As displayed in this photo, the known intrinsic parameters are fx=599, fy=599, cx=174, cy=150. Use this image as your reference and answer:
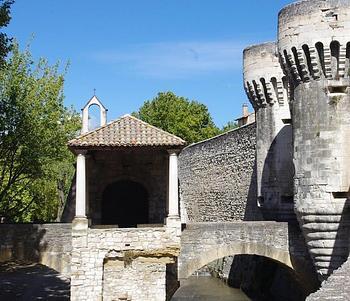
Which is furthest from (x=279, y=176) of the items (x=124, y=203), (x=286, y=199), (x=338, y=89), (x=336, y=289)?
(x=336, y=289)

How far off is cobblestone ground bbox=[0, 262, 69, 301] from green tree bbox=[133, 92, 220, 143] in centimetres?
2041

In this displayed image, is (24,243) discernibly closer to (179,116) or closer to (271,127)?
(271,127)

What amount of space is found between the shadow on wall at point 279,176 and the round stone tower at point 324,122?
4.48 meters

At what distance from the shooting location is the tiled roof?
55.4 ft

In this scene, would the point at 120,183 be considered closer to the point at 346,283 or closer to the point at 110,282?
the point at 110,282

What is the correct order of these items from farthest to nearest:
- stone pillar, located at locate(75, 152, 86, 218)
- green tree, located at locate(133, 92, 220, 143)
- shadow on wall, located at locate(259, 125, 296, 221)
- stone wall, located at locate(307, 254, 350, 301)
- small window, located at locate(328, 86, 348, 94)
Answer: green tree, located at locate(133, 92, 220, 143) → shadow on wall, located at locate(259, 125, 296, 221) → stone pillar, located at locate(75, 152, 86, 218) → small window, located at locate(328, 86, 348, 94) → stone wall, located at locate(307, 254, 350, 301)

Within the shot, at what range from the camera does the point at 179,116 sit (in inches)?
2053

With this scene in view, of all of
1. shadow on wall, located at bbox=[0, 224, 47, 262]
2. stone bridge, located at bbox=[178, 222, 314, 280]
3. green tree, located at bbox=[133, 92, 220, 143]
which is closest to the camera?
shadow on wall, located at bbox=[0, 224, 47, 262]

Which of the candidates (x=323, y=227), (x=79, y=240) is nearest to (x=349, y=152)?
(x=323, y=227)

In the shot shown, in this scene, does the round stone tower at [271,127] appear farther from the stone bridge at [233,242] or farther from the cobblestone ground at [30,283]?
the cobblestone ground at [30,283]

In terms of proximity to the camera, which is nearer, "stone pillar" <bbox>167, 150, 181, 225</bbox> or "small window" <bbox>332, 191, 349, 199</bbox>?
"small window" <bbox>332, 191, 349, 199</bbox>

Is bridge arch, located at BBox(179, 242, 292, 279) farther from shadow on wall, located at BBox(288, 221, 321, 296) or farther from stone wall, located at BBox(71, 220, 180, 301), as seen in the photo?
stone wall, located at BBox(71, 220, 180, 301)

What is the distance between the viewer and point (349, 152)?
15688 mm

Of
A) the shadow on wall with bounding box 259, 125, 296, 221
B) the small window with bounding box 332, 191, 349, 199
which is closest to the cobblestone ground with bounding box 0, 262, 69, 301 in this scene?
the shadow on wall with bounding box 259, 125, 296, 221
